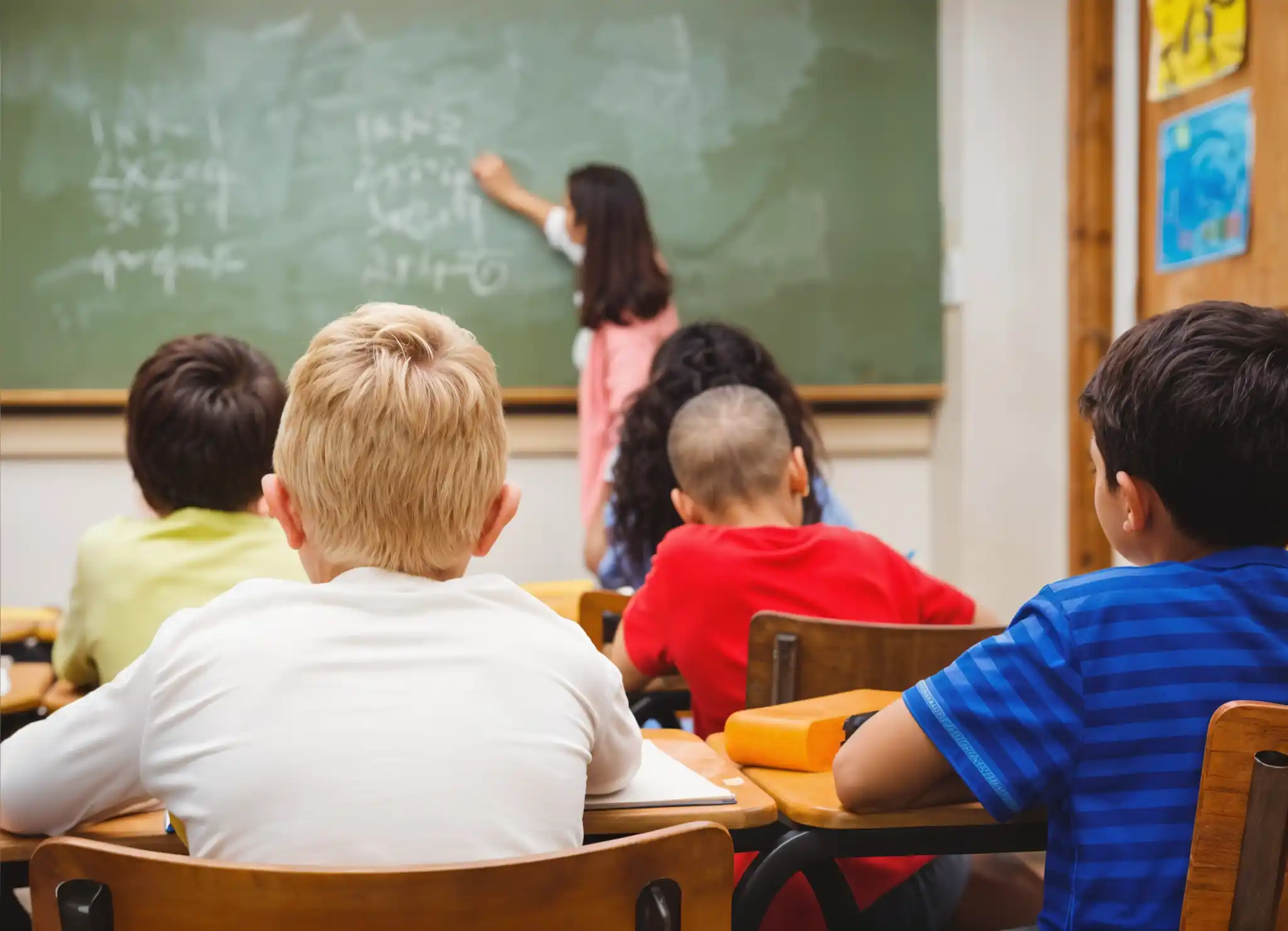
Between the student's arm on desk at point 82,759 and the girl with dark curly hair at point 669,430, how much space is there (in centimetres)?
150

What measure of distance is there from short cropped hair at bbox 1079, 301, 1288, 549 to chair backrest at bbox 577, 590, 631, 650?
93 cm

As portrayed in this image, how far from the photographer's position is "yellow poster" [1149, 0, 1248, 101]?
3141 millimetres

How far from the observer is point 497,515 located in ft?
3.61

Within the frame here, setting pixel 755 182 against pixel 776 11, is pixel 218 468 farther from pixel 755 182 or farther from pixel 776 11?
pixel 776 11

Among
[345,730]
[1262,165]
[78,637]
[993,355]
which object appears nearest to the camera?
[345,730]

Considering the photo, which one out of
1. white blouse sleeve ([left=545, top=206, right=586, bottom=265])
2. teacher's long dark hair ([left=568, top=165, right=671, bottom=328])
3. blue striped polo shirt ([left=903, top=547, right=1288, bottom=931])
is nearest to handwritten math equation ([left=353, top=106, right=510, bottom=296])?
white blouse sleeve ([left=545, top=206, right=586, bottom=265])

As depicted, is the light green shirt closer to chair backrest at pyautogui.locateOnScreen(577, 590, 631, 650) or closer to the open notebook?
chair backrest at pyautogui.locateOnScreen(577, 590, 631, 650)

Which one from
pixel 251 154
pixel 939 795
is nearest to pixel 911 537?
pixel 251 154

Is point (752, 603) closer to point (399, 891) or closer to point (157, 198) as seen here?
point (399, 891)

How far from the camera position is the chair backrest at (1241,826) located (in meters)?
0.95

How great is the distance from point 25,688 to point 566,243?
2421mm

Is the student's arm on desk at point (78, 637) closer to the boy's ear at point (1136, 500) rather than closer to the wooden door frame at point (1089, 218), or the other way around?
the boy's ear at point (1136, 500)

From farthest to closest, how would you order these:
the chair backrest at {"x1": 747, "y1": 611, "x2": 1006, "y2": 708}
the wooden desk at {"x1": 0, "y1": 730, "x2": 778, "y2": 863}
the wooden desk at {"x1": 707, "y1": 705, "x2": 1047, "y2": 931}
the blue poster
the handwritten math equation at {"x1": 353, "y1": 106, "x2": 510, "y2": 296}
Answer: the handwritten math equation at {"x1": 353, "y1": 106, "x2": 510, "y2": 296}
the blue poster
the chair backrest at {"x1": 747, "y1": 611, "x2": 1006, "y2": 708}
the wooden desk at {"x1": 707, "y1": 705, "x2": 1047, "y2": 931}
the wooden desk at {"x1": 0, "y1": 730, "x2": 778, "y2": 863}

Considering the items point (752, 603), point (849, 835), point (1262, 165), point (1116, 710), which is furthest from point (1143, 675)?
point (1262, 165)
